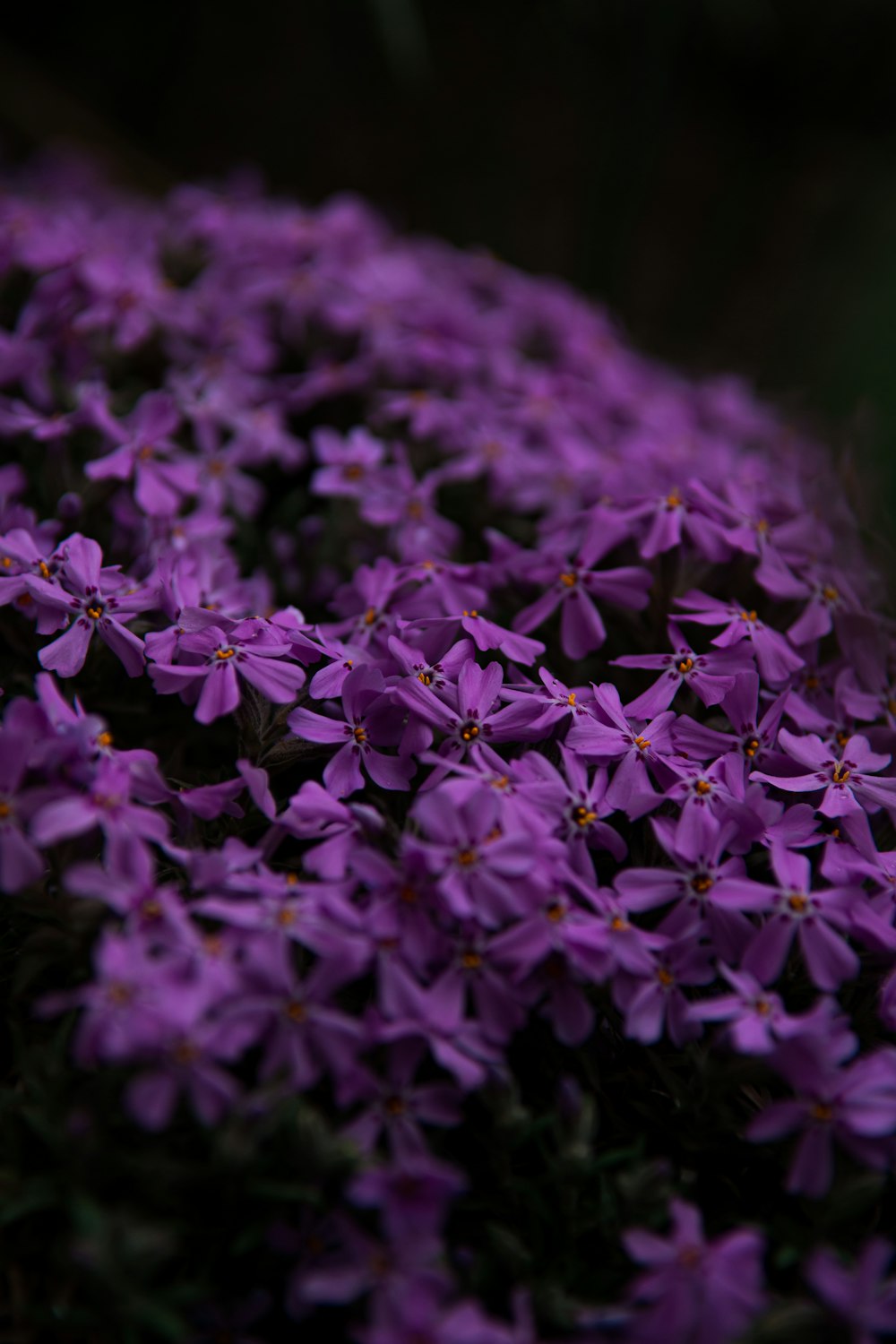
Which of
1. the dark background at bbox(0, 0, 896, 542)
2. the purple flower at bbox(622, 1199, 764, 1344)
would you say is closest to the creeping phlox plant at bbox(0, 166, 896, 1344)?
the purple flower at bbox(622, 1199, 764, 1344)

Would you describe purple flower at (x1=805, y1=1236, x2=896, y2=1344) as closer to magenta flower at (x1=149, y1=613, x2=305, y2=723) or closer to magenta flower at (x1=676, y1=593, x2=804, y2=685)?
magenta flower at (x1=676, y1=593, x2=804, y2=685)

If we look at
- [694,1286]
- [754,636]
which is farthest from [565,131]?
[694,1286]

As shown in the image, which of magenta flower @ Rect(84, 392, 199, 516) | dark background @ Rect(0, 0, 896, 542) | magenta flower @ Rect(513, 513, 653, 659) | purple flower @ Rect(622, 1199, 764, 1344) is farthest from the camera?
dark background @ Rect(0, 0, 896, 542)

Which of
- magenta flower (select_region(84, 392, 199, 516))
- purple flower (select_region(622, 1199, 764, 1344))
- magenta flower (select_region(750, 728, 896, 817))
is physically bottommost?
purple flower (select_region(622, 1199, 764, 1344))

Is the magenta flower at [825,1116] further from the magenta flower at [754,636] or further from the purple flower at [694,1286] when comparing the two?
the magenta flower at [754,636]

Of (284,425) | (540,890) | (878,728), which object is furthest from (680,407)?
(540,890)

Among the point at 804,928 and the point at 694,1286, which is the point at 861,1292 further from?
the point at 804,928

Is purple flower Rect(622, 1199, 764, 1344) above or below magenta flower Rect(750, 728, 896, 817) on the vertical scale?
below

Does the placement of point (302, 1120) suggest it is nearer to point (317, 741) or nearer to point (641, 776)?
point (317, 741)
